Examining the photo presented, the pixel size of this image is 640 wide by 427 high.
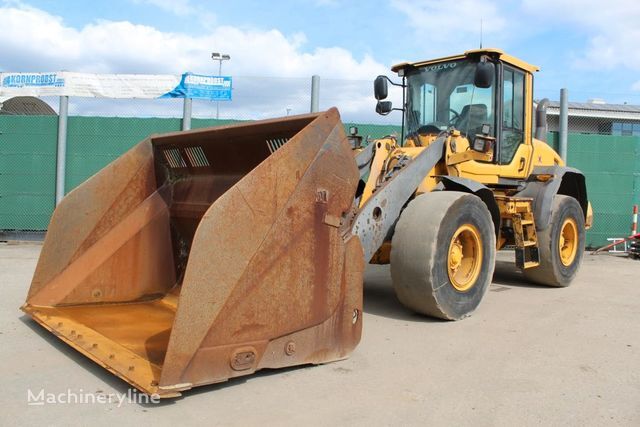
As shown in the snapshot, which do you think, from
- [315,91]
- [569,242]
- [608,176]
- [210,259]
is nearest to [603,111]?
[608,176]

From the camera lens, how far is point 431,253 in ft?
14.9

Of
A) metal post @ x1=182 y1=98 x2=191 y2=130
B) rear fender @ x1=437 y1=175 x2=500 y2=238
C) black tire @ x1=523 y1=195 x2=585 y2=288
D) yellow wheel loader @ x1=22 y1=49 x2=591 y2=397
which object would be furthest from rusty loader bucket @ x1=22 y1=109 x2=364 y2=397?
metal post @ x1=182 y1=98 x2=191 y2=130

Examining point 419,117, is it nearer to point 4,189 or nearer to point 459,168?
point 459,168

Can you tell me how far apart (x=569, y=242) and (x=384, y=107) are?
3179mm

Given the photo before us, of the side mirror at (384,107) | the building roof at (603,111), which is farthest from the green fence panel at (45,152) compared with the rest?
the building roof at (603,111)

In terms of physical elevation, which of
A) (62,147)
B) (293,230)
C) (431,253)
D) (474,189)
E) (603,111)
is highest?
(603,111)

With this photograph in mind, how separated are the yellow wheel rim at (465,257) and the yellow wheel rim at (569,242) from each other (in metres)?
2.58

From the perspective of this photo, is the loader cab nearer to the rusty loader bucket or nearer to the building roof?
the rusty loader bucket

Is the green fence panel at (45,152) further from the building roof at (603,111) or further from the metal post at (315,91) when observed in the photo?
the building roof at (603,111)

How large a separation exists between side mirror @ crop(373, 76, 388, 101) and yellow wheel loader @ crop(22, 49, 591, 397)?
0.5 inches

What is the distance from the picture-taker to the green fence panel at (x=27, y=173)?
1026 cm

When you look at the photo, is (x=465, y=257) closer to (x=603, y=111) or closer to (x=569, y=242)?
(x=569, y=242)

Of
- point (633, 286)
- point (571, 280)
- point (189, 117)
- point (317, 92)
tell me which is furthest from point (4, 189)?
point (633, 286)

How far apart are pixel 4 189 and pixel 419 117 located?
26.6 ft
